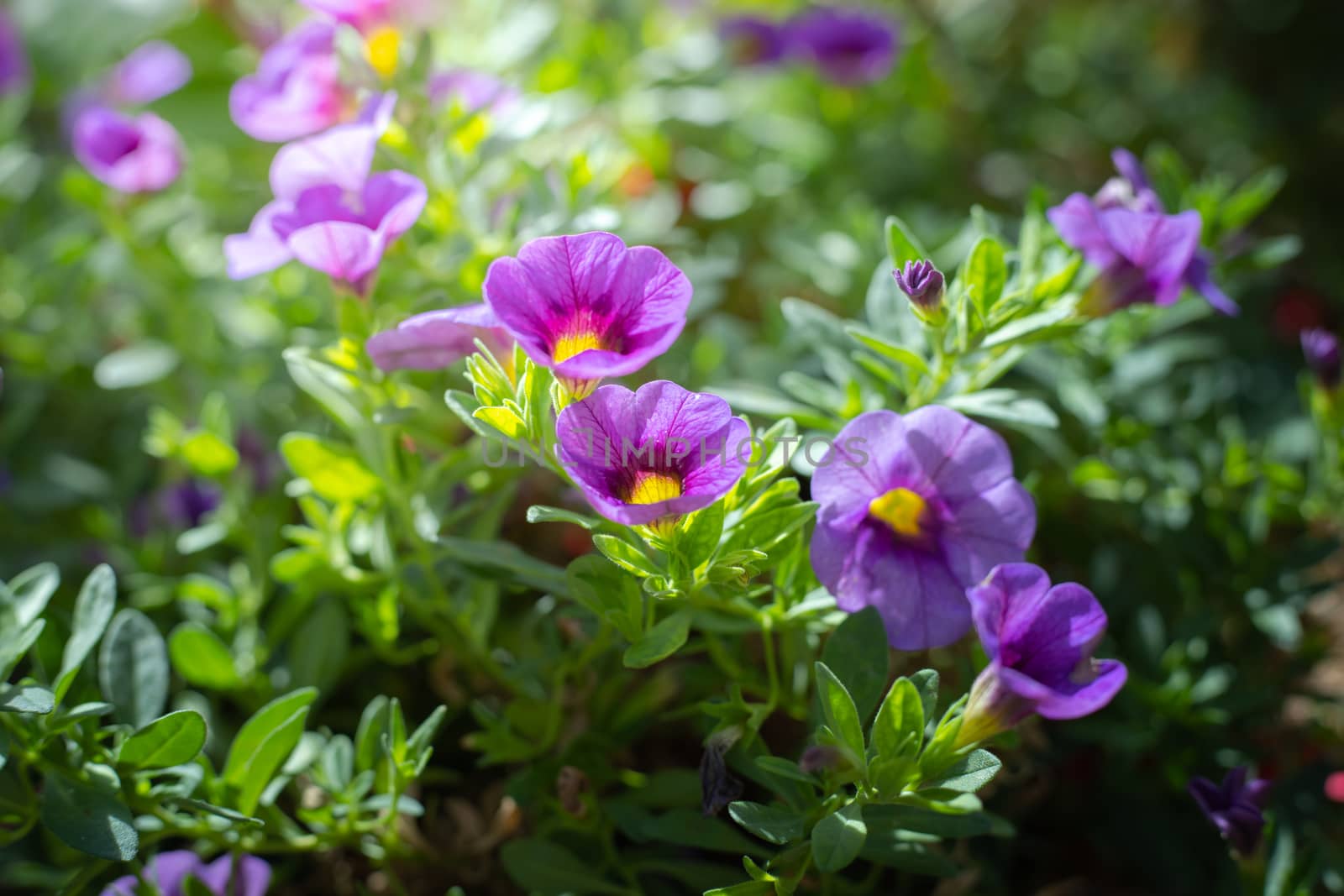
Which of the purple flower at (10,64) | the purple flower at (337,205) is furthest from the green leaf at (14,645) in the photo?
the purple flower at (10,64)

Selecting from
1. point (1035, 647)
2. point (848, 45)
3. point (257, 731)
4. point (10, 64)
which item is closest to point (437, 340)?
point (257, 731)

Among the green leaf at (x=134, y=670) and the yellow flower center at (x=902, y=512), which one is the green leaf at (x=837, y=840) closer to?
the yellow flower center at (x=902, y=512)

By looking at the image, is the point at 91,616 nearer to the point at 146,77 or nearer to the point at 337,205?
the point at 337,205

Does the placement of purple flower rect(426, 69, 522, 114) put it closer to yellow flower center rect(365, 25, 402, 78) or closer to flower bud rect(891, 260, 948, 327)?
yellow flower center rect(365, 25, 402, 78)

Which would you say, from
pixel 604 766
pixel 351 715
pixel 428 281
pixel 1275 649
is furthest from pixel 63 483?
pixel 1275 649

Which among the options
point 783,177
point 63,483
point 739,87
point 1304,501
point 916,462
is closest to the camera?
point 916,462

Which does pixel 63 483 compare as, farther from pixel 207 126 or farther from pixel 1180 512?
pixel 1180 512

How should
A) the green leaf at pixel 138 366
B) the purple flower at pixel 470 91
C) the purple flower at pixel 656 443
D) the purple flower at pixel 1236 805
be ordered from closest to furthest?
1. the purple flower at pixel 656 443
2. the purple flower at pixel 1236 805
3. the purple flower at pixel 470 91
4. the green leaf at pixel 138 366
